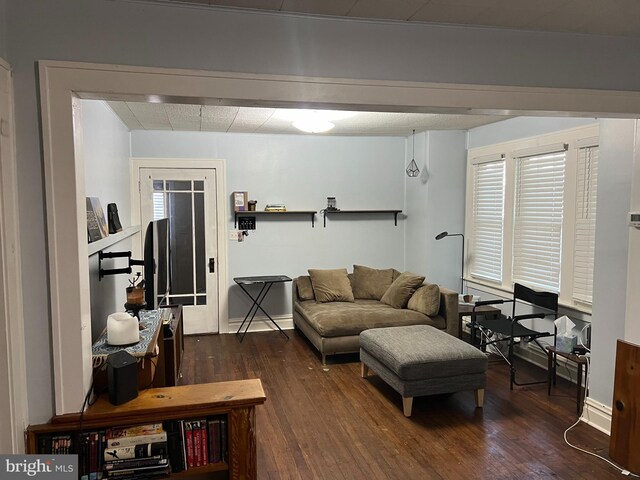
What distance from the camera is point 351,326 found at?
15.4 feet

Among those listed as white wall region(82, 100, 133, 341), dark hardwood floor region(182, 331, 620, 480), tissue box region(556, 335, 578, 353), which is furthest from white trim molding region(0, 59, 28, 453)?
tissue box region(556, 335, 578, 353)

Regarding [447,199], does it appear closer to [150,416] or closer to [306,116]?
[306,116]

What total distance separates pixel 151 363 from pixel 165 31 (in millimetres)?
1511

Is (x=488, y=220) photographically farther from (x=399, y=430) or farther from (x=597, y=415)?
(x=399, y=430)

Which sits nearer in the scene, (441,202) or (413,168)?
(441,202)

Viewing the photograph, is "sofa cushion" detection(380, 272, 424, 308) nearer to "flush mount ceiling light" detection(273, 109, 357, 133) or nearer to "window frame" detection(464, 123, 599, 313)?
"window frame" detection(464, 123, 599, 313)

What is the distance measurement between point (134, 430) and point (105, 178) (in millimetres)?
2202

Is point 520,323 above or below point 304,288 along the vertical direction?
below

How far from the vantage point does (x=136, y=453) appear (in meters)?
2.00

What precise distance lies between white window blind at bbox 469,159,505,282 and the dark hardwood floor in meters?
1.23

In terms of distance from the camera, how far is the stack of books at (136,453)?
6.48 ft

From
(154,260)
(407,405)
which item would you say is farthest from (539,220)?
(154,260)

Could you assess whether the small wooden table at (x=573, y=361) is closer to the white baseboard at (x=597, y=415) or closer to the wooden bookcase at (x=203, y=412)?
the white baseboard at (x=597, y=415)

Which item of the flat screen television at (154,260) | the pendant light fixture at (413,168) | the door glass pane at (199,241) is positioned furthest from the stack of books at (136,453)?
the pendant light fixture at (413,168)
